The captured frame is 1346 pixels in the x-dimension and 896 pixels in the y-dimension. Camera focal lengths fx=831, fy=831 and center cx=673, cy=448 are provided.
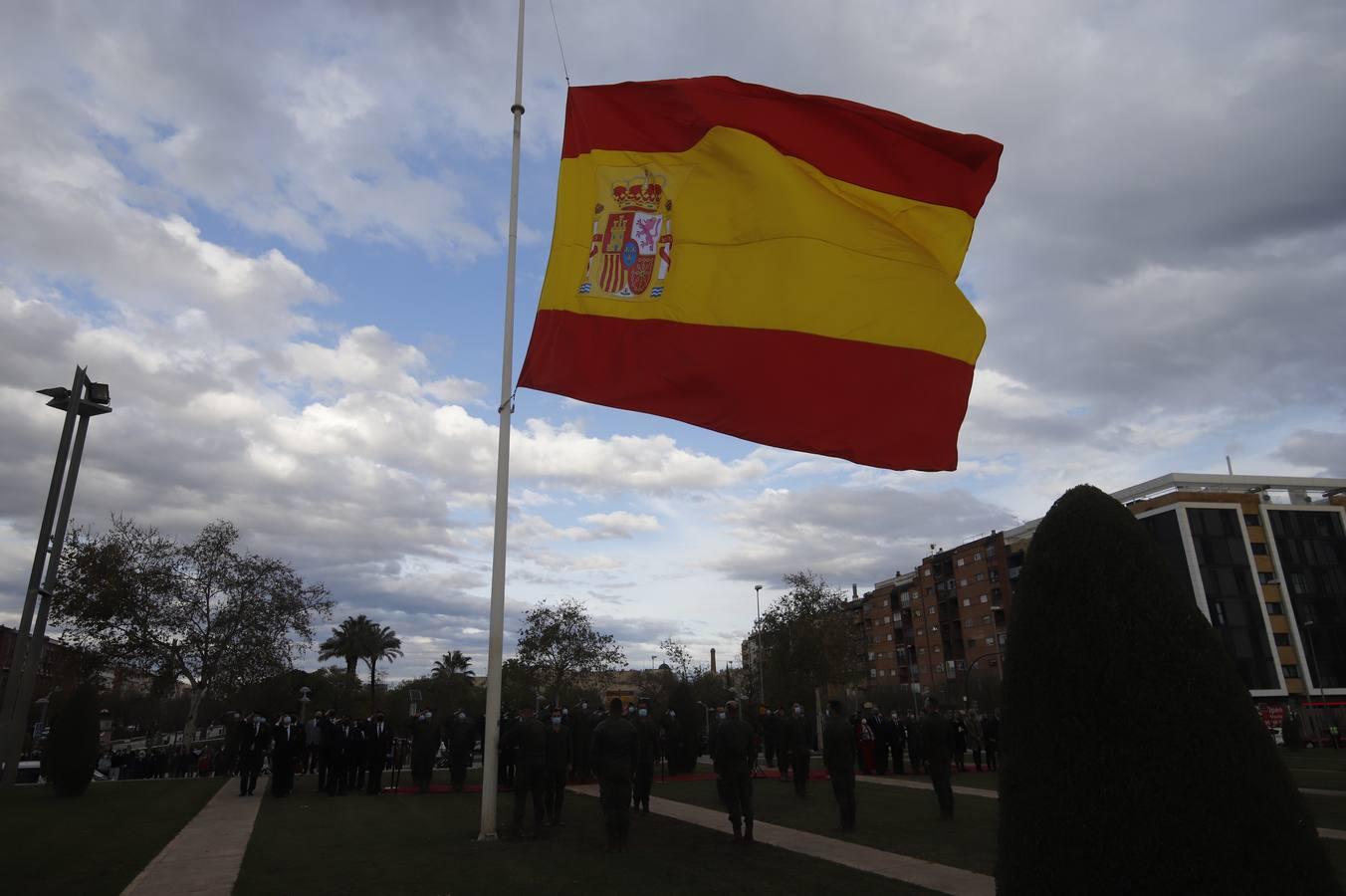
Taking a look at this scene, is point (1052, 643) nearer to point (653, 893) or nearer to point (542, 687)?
point (653, 893)

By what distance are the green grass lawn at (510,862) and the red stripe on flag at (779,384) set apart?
16.0ft

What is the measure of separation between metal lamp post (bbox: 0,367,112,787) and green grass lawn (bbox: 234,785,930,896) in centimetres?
897

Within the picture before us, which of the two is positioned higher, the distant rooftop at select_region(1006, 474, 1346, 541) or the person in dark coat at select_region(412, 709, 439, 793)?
the distant rooftop at select_region(1006, 474, 1346, 541)

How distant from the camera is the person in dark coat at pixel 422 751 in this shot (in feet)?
71.1

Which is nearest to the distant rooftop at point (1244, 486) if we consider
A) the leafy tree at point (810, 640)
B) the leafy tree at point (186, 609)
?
the leafy tree at point (810, 640)

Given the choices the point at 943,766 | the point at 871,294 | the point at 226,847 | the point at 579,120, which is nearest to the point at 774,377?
the point at 871,294

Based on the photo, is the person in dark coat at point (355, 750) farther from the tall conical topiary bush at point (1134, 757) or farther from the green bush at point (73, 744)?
the tall conical topiary bush at point (1134, 757)

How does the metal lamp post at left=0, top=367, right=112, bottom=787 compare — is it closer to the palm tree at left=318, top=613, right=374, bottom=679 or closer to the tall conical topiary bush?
the tall conical topiary bush

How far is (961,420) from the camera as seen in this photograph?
1037 centimetres

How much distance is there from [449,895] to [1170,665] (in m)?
7.24

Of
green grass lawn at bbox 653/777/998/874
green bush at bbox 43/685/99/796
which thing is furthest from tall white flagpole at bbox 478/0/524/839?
green bush at bbox 43/685/99/796

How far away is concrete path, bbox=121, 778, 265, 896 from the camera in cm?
914

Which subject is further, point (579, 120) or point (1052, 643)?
point (579, 120)

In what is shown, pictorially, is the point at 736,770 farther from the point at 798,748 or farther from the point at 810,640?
the point at 810,640
